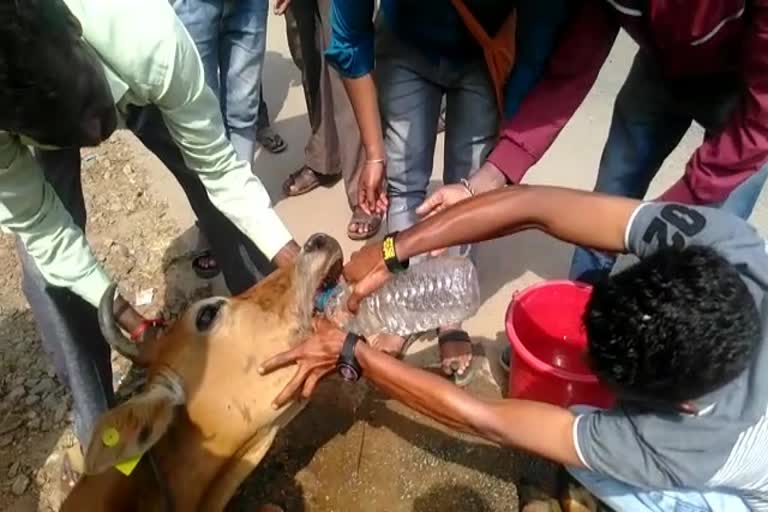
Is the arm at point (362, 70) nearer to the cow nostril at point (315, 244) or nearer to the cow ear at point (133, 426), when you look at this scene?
the cow nostril at point (315, 244)

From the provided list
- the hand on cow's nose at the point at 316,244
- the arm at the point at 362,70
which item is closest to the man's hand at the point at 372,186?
the arm at the point at 362,70

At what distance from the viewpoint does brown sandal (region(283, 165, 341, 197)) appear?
4.03 meters

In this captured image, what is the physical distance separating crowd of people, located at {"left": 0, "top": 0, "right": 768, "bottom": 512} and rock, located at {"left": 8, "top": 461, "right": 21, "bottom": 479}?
8.7 inches

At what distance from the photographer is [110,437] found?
1.84m

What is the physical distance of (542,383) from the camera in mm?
2539

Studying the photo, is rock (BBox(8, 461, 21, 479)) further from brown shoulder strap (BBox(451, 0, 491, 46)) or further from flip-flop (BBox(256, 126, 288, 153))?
brown shoulder strap (BBox(451, 0, 491, 46))

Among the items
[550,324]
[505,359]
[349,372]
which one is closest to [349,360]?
[349,372]

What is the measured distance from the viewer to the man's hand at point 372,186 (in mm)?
2877

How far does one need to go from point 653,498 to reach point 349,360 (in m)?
0.84

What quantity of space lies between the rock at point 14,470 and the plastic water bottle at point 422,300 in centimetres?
120

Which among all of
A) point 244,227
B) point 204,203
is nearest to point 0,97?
point 244,227

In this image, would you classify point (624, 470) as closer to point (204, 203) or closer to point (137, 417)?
point (137, 417)

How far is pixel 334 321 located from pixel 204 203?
68 centimetres

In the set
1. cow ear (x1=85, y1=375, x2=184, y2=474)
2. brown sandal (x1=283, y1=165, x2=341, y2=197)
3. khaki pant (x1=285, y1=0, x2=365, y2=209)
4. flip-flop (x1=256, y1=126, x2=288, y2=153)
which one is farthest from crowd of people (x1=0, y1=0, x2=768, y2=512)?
flip-flop (x1=256, y1=126, x2=288, y2=153)
